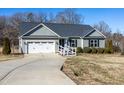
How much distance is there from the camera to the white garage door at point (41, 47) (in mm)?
38156

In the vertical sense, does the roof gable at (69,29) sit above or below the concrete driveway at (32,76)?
above

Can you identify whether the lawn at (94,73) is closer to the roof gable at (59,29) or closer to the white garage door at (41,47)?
the white garage door at (41,47)

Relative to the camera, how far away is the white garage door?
125 feet

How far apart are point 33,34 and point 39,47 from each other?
220 cm

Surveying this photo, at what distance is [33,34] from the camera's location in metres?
39.0

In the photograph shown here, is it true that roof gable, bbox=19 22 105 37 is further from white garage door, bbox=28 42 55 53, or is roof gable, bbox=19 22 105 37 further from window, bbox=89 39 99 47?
white garage door, bbox=28 42 55 53

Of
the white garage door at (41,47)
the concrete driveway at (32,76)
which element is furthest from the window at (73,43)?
the concrete driveway at (32,76)

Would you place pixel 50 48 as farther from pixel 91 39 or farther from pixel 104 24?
pixel 104 24

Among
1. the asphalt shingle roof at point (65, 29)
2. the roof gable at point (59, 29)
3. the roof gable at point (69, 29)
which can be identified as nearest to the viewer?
the roof gable at point (59, 29)

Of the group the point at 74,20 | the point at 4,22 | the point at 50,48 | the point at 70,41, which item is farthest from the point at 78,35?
the point at 4,22

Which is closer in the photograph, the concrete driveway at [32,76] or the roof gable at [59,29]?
the concrete driveway at [32,76]

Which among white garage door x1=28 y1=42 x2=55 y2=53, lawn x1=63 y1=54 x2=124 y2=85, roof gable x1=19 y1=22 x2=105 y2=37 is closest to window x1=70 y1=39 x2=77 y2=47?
roof gable x1=19 y1=22 x2=105 y2=37

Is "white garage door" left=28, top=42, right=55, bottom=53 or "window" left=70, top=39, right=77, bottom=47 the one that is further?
"window" left=70, top=39, right=77, bottom=47

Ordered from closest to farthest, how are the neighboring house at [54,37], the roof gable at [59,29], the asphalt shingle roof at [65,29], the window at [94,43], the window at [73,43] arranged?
the neighboring house at [54,37] → the roof gable at [59,29] → the asphalt shingle roof at [65,29] → the window at [73,43] → the window at [94,43]
